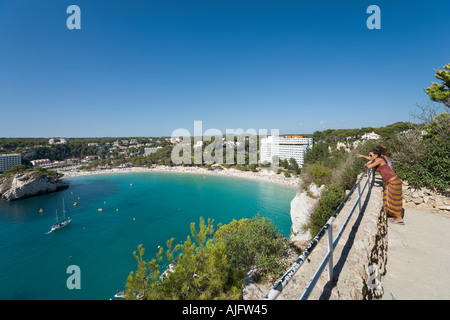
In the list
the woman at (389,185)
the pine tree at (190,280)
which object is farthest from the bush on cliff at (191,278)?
the woman at (389,185)

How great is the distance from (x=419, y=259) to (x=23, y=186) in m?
63.0

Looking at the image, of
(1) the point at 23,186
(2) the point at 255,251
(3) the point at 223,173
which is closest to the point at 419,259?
(2) the point at 255,251

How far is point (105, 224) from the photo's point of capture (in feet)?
91.9

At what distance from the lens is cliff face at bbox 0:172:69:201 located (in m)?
42.2

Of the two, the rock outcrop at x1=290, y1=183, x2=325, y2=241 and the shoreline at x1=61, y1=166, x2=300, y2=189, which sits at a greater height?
the rock outcrop at x1=290, y1=183, x2=325, y2=241

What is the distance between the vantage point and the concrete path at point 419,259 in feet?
9.91

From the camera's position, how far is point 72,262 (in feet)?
62.3

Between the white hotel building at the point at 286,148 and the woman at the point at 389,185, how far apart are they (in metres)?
55.1

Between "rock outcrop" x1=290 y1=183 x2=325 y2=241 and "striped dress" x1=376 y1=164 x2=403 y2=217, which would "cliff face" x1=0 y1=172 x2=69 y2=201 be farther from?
"striped dress" x1=376 y1=164 x2=403 y2=217

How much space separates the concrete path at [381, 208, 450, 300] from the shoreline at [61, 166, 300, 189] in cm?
4160

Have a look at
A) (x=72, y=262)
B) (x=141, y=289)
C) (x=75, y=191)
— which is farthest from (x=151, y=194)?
(x=141, y=289)

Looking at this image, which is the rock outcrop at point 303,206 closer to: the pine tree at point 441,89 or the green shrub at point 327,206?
the green shrub at point 327,206

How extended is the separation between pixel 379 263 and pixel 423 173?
4.54 m

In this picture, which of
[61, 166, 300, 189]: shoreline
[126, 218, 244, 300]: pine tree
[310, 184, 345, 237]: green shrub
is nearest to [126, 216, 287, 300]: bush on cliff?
[126, 218, 244, 300]: pine tree
